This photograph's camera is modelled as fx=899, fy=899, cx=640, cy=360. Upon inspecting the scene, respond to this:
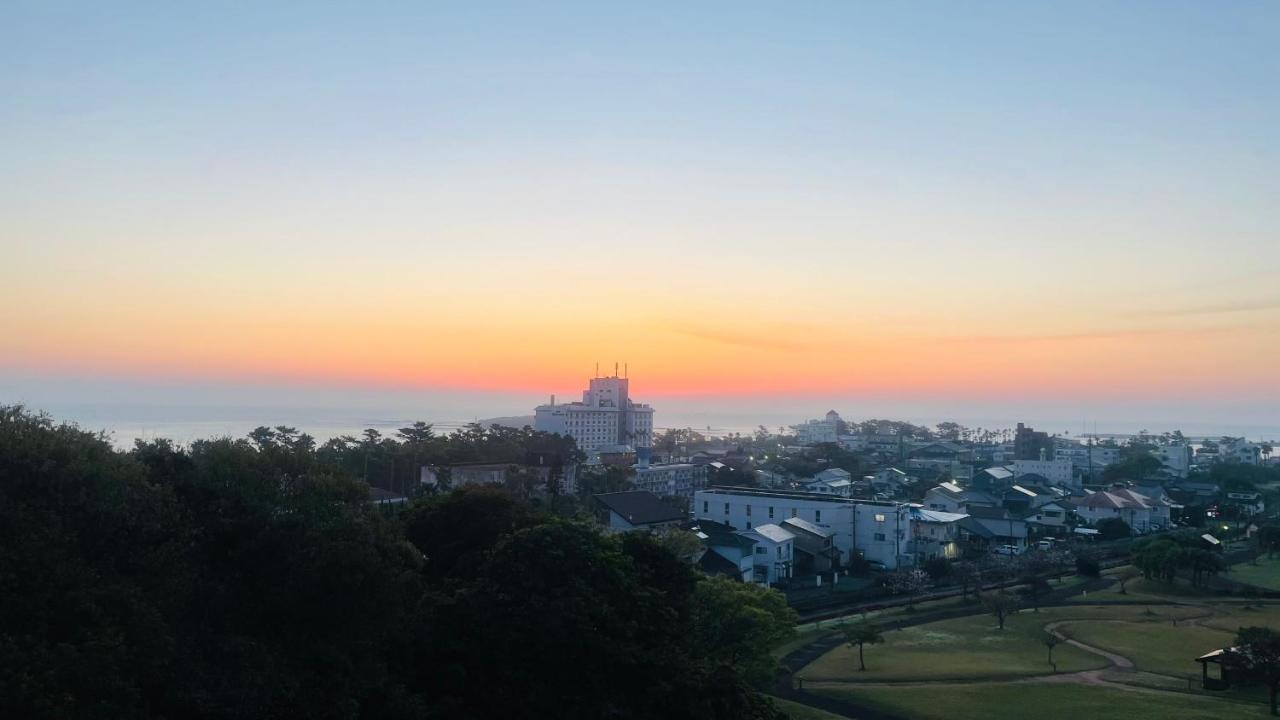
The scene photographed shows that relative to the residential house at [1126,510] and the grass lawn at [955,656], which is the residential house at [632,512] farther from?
the residential house at [1126,510]

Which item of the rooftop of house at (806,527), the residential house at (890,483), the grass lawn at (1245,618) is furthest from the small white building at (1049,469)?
the grass lawn at (1245,618)

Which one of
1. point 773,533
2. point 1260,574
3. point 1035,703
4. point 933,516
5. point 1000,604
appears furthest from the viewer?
point 933,516

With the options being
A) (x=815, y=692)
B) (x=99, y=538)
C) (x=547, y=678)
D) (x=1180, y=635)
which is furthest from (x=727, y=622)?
(x=1180, y=635)

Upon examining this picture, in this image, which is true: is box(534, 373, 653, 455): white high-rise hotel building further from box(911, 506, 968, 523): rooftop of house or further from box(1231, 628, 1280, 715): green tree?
box(1231, 628, 1280, 715): green tree

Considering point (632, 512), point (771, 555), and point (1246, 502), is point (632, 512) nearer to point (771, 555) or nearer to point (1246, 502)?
point (771, 555)

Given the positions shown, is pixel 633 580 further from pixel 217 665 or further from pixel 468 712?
pixel 217 665

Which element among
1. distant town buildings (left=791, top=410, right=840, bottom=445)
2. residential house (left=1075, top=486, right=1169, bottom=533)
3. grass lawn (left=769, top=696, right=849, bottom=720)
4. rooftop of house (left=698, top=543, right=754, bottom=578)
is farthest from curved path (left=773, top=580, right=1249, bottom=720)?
distant town buildings (left=791, top=410, right=840, bottom=445)

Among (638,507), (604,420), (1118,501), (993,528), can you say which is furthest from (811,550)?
(604,420)
